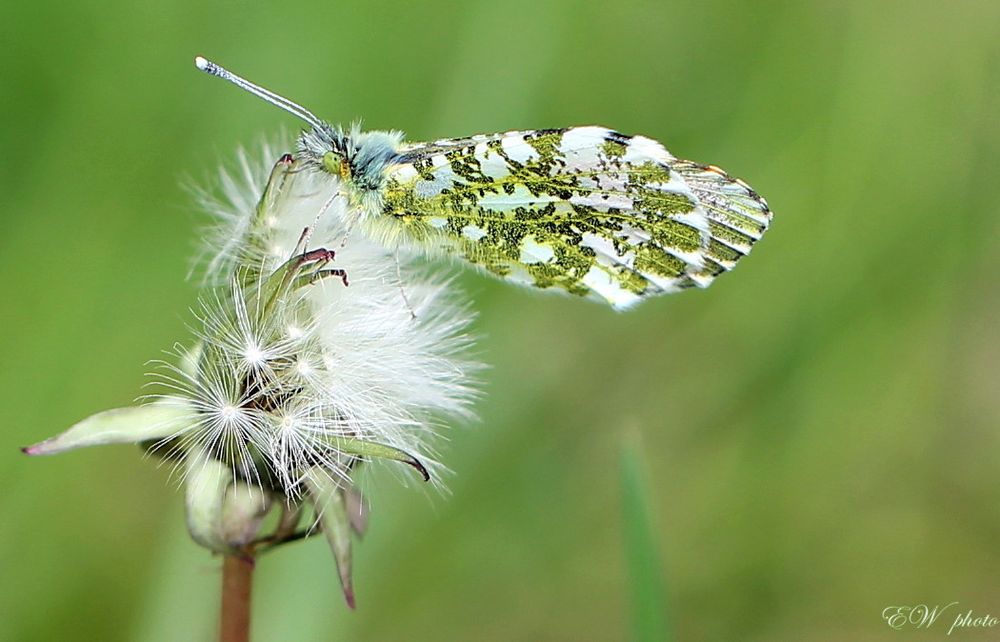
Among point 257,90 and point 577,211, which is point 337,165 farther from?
point 577,211

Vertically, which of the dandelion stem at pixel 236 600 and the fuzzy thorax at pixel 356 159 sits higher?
the fuzzy thorax at pixel 356 159

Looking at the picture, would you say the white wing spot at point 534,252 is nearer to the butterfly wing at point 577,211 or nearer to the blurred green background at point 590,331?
the butterfly wing at point 577,211

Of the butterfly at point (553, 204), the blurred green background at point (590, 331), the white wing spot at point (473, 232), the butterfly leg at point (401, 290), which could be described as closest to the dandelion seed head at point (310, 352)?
the butterfly leg at point (401, 290)

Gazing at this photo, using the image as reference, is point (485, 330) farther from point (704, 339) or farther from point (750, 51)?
point (750, 51)

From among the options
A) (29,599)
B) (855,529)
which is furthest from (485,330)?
(29,599)

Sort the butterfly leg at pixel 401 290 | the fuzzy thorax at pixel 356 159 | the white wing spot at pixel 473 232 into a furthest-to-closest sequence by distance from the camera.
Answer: the white wing spot at pixel 473 232 < the fuzzy thorax at pixel 356 159 < the butterfly leg at pixel 401 290

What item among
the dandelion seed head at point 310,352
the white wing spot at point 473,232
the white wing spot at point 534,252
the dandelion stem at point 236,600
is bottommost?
the dandelion stem at point 236,600
